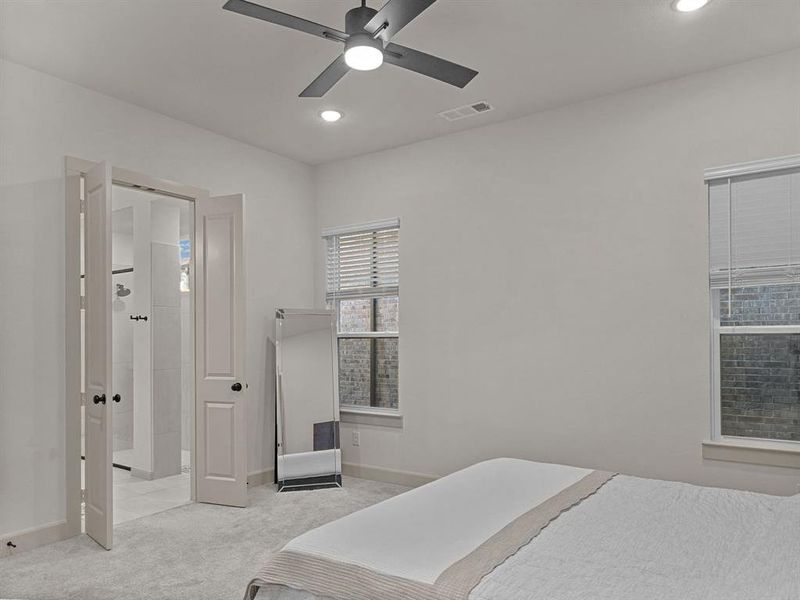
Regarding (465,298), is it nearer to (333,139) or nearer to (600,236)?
(600,236)

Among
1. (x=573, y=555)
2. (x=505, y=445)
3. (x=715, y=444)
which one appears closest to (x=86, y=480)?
(x=505, y=445)

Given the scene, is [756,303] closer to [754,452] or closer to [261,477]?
[754,452]

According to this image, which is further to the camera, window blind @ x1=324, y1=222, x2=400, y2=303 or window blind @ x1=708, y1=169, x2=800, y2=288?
window blind @ x1=324, y1=222, x2=400, y2=303

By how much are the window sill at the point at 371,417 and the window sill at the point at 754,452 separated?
231cm

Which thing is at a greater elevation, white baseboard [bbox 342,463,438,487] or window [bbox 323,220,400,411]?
window [bbox 323,220,400,411]

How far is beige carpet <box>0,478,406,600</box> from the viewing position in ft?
9.23

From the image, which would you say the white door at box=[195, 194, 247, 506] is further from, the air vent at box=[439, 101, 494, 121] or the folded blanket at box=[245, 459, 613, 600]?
the folded blanket at box=[245, 459, 613, 600]

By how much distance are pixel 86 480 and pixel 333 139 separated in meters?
3.05

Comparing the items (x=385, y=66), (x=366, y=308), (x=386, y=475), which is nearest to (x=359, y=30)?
(x=385, y=66)

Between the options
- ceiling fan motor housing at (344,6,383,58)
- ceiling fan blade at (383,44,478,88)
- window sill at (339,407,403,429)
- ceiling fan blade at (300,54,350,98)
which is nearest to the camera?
ceiling fan motor housing at (344,6,383,58)

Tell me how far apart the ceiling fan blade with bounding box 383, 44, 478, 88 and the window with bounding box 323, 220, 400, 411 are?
2.27 meters

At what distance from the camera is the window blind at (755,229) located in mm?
3289

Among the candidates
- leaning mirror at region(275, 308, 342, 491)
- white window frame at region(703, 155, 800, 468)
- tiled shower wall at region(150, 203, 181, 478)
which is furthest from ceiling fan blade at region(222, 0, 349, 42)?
tiled shower wall at region(150, 203, 181, 478)

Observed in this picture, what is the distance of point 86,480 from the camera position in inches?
141
